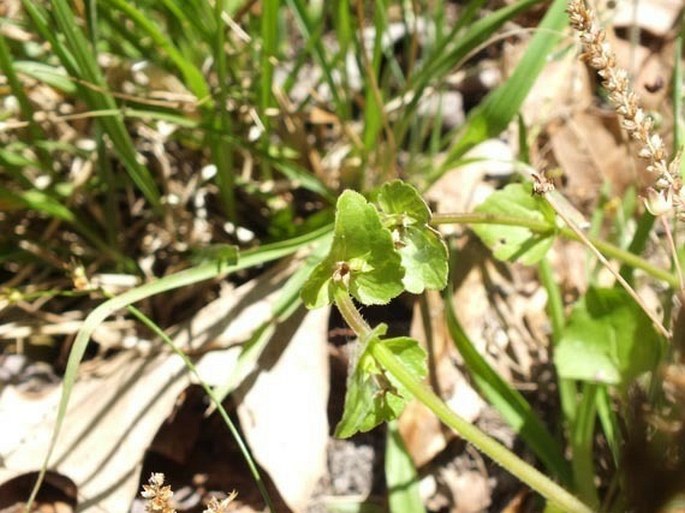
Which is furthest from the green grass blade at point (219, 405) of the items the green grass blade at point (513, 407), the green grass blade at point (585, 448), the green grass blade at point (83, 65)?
the green grass blade at point (585, 448)

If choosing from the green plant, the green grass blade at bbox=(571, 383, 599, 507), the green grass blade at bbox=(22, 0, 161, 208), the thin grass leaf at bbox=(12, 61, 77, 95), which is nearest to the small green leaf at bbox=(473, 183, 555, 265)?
the green plant

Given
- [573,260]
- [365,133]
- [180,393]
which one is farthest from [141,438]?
[573,260]

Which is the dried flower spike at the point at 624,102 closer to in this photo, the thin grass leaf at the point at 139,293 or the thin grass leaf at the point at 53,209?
the thin grass leaf at the point at 139,293

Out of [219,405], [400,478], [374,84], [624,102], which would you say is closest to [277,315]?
[219,405]

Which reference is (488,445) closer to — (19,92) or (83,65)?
(83,65)

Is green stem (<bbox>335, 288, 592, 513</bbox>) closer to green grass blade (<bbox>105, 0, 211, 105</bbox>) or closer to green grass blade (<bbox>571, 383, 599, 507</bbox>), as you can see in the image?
green grass blade (<bbox>571, 383, 599, 507</bbox>)

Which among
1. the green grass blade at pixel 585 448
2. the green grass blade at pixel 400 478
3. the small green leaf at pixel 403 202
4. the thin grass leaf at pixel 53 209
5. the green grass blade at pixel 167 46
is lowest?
the green grass blade at pixel 400 478
